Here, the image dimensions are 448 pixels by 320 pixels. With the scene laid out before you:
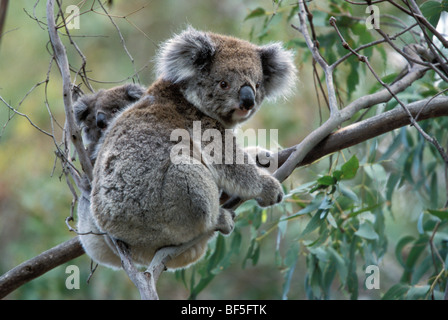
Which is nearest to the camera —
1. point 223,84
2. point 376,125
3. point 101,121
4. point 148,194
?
point 148,194

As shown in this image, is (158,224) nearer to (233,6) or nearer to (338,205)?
(338,205)

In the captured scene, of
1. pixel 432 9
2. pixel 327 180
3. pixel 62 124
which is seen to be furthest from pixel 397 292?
pixel 62 124

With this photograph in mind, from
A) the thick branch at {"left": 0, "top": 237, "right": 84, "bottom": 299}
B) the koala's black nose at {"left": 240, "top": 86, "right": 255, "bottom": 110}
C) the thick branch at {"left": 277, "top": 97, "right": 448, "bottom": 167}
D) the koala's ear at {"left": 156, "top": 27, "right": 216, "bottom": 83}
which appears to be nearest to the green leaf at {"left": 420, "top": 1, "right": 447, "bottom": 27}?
the thick branch at {"left": 277, "top": 97, "right": 448, "bottom": 167}

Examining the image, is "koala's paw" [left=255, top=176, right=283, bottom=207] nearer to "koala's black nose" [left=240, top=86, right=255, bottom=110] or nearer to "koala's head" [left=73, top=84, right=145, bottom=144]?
"koala's black nose" [left=240, top=86, right=255, bottom=110]

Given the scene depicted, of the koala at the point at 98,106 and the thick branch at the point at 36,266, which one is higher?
the koala at the point at 98,106

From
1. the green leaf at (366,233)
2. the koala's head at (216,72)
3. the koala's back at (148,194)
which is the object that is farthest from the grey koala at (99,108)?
the green leaf at (366,233)

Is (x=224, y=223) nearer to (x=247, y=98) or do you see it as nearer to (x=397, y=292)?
(x=247, y=98)

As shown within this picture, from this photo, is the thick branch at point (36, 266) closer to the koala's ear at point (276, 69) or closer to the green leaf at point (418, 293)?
the koala's ear at point (276, 69)

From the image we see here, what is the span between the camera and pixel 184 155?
2.55 meters

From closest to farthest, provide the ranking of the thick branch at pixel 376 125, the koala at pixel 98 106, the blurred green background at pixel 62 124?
the thick branch at pixel 376 125 < the koala at pixel 98 106 < the blurred green background at pixel 62 124

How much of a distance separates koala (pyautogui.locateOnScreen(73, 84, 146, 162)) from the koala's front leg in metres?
0.99

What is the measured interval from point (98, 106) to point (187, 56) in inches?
31.0

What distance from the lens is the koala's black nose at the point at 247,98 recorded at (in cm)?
278

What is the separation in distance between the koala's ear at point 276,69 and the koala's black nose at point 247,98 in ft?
1.62
